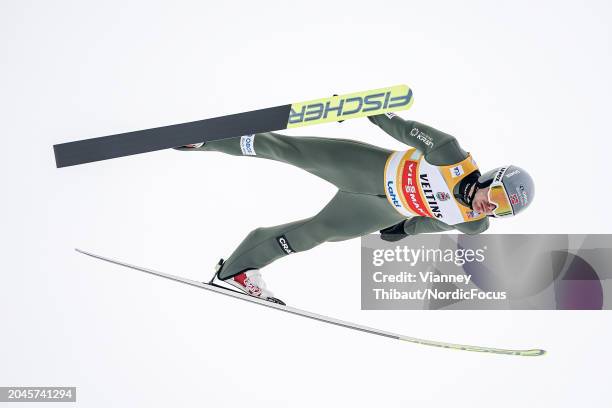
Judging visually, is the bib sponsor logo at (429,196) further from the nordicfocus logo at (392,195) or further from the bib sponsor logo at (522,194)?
the bib sponsor logo at (522,194)

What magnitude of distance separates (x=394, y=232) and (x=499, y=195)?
88 cm

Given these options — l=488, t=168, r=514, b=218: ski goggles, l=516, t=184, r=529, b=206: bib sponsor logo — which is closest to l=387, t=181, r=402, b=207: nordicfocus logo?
l=488, t=168, r=514, b=218: ski goggles

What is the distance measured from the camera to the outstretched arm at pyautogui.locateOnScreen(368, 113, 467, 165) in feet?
12.3

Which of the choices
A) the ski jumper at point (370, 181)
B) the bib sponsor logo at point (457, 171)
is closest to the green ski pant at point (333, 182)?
the ski jumper at point (370, 181)

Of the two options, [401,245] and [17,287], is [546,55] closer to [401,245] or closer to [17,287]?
[401,245]

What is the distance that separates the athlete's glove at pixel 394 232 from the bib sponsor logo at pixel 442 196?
0.56 meters

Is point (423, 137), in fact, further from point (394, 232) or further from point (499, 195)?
point (394, 232)

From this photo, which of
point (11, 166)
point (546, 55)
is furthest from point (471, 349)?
point (11, 166)

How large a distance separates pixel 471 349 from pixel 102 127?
9.64ft

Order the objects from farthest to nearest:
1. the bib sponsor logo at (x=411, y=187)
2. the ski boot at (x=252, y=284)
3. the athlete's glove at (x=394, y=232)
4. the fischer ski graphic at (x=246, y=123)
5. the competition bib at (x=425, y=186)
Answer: the ski boot at (x=252, y=284) < the athlete's glove at (x=394, y=232) < the bib sponsor logo at (x=411, y=187) < the competition bib at (x=425, y=186) < the fischer ski graphic at (x=246, y=123)

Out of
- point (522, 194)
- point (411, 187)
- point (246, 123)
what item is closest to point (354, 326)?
point (411, 187)

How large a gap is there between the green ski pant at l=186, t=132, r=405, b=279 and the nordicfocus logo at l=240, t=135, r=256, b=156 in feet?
0.04

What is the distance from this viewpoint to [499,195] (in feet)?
12.2

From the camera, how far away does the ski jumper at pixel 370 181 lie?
3.80m
